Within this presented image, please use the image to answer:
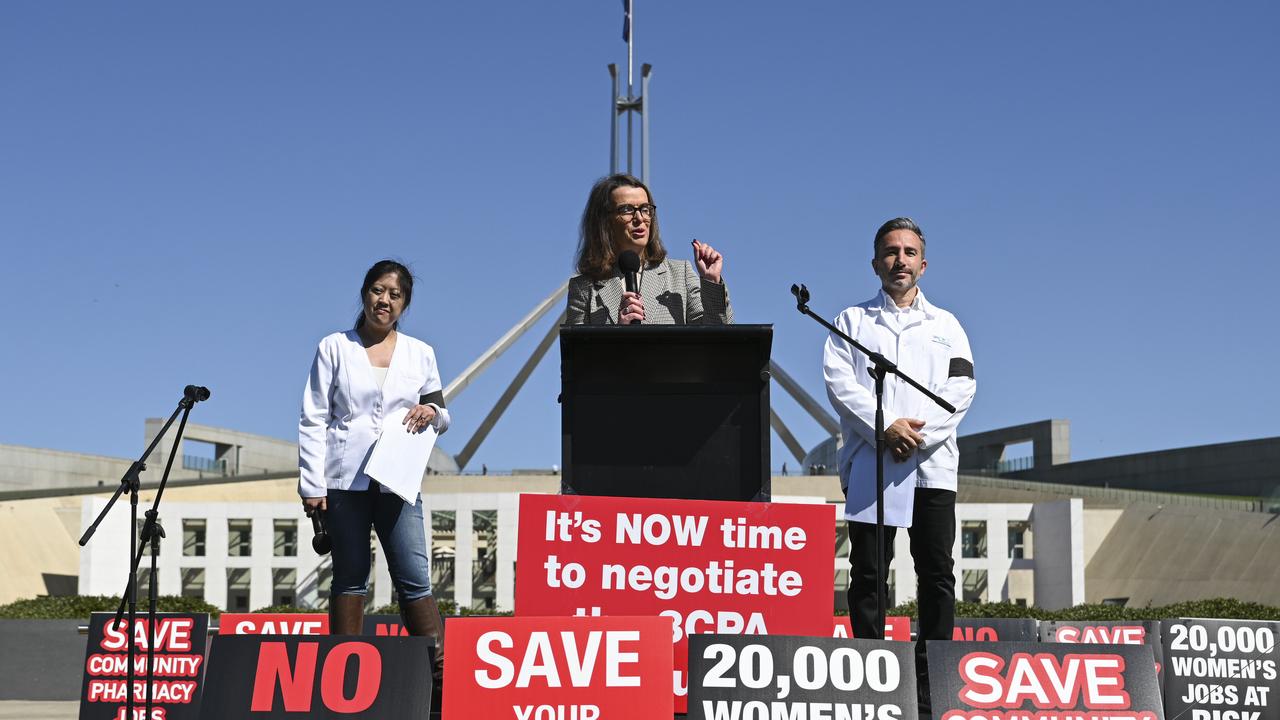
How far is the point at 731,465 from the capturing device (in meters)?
4.35

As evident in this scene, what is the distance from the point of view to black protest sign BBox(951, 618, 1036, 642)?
24.2 ft

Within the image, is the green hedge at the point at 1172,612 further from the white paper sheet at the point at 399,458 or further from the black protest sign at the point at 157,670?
the white paper sheet at the point at 399,458

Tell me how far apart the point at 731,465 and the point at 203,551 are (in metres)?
31.1

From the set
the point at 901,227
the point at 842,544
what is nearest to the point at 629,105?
the point at 842,544

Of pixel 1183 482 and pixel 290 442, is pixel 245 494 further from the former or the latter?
pixel 1183 482

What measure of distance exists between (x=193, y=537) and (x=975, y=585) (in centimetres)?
1923

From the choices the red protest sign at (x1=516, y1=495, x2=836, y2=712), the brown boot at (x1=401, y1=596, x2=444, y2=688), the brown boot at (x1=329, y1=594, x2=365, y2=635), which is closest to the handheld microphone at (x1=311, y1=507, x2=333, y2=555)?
the brown boot at (x1=329, y1=594, x2=365, y2=635)

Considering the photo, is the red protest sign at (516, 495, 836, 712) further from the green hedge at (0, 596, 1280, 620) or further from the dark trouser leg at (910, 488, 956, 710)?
the green hedge at (0, 596, 1280, 620)

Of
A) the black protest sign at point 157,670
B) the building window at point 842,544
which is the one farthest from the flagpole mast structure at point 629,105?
the black protest sign at point 157,670

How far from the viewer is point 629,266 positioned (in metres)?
4.68

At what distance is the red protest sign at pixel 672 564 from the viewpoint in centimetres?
425

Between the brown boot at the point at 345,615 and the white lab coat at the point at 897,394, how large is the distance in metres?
1.88

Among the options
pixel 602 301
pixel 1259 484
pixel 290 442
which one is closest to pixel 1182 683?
pixel 602 301

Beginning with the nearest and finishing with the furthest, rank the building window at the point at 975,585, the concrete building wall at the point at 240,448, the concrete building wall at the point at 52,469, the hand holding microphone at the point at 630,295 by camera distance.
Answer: the hand holding microphone at the point at 630,295, the building window at the point at 975,585, the concrete building wall at the point at 52,469, the concrete building wall at the point at 240,448
